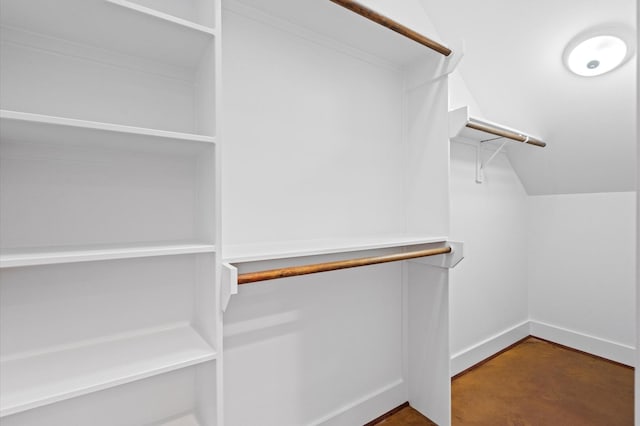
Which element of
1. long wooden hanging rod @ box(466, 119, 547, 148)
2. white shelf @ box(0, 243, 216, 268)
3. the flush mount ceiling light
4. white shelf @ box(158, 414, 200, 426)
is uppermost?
the flush mount ceiling light

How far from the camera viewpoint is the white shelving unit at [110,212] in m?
0.76

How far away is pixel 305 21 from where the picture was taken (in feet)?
4.17

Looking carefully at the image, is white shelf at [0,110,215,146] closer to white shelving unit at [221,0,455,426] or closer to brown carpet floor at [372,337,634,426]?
white shelving unit at [221,0,455,426]

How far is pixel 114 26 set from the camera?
31.7 inches

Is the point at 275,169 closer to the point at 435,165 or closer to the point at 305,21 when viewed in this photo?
the point at 305,21

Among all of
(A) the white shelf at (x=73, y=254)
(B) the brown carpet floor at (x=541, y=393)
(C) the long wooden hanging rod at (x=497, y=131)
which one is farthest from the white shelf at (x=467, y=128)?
(B) the brown carpet floor at (x=541, y=393)

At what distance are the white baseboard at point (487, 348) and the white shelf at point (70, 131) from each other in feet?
6.90

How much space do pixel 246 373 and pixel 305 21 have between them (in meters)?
1.42

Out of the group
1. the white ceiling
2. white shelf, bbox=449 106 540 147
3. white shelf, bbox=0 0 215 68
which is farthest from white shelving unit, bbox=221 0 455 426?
the white ceiling

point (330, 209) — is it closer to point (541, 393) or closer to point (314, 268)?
point (314, 268)

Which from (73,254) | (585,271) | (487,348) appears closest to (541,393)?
(487,348)

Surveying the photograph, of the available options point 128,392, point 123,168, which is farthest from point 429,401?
point 123,168

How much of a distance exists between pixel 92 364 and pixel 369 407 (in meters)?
1.30

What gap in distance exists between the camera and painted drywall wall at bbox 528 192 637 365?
2.23 metres
